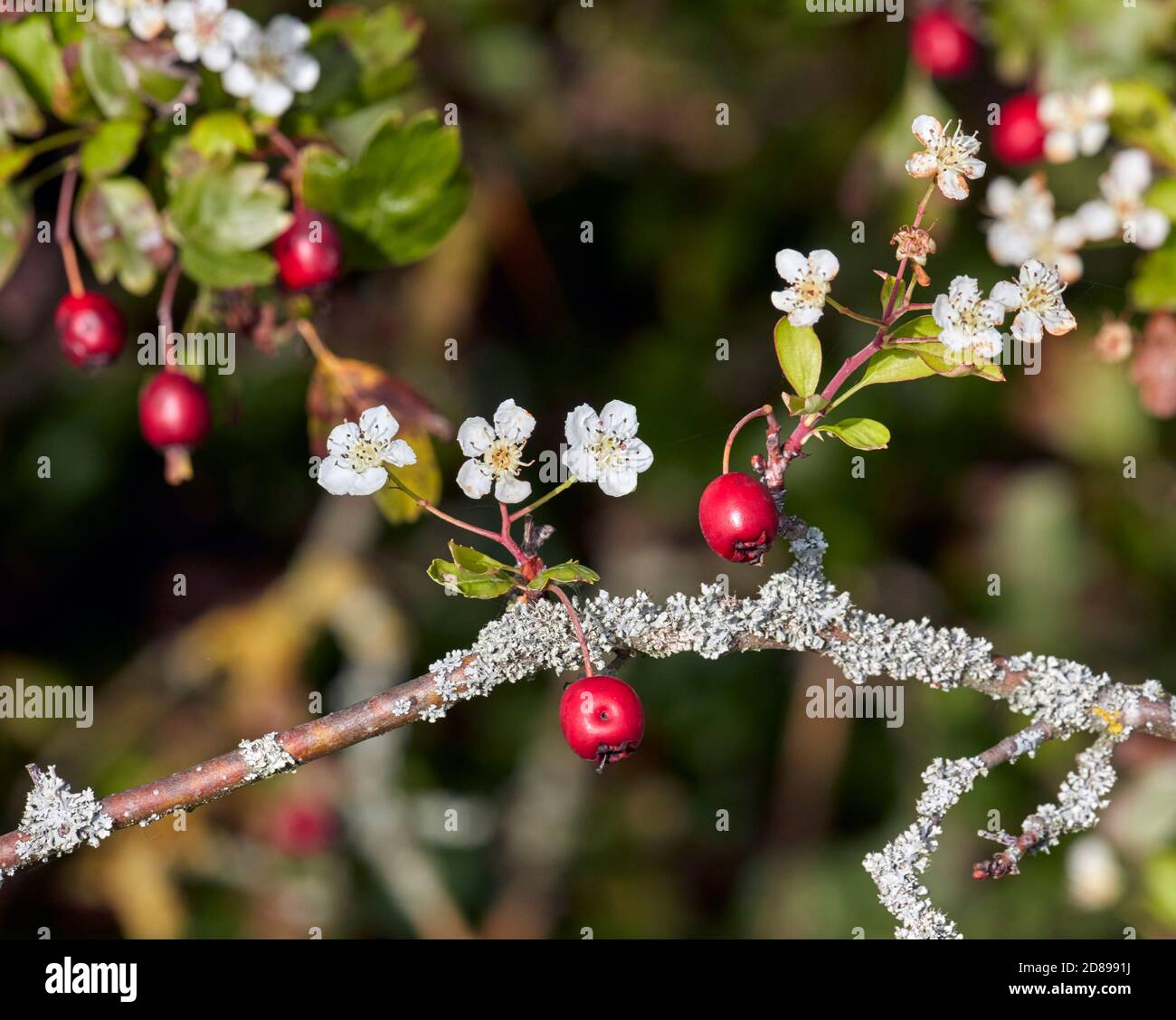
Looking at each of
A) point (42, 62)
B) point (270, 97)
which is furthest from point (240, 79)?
point (42, 62)

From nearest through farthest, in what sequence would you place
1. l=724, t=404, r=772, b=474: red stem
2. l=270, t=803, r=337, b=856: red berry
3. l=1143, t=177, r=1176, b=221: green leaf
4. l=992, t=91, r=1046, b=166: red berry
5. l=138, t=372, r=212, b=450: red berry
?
l=724, t=404, r=772, b=474: red stem < l=138, t=372, r=212, b=450: red berry < l=1143, t=177, r=1176, b=221: green leaf < l=992, t=91, r=1046, b=166: red berry < l=270, t=803, r=337, b=856: red berry

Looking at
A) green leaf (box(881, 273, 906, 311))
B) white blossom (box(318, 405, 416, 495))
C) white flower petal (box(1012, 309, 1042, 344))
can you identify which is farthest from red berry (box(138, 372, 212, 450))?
white flower petal (box(1012, 309, 1042, 344))

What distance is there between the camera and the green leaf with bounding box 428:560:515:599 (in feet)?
3.18

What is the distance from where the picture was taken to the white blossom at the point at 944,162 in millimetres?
999

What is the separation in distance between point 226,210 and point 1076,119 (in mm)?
1140

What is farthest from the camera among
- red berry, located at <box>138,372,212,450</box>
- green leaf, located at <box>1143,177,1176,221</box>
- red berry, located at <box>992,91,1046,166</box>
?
red berry, located at <box>992,91,1046,166</box>

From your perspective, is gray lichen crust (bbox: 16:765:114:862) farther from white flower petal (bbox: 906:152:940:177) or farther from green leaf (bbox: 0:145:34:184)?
white flower petal (bbox: 906:152:940:177)

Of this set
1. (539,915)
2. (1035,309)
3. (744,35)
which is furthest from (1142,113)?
(539,915)

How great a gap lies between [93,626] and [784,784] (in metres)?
1.55

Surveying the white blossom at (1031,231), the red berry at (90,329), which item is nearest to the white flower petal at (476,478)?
the red berry at (90,329)

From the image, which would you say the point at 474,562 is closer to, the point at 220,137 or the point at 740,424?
the point at 740,424

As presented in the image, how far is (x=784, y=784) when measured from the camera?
2715mm

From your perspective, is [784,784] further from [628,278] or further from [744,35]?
[744,35]

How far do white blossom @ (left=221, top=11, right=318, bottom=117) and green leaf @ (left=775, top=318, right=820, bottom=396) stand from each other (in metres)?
0.69
